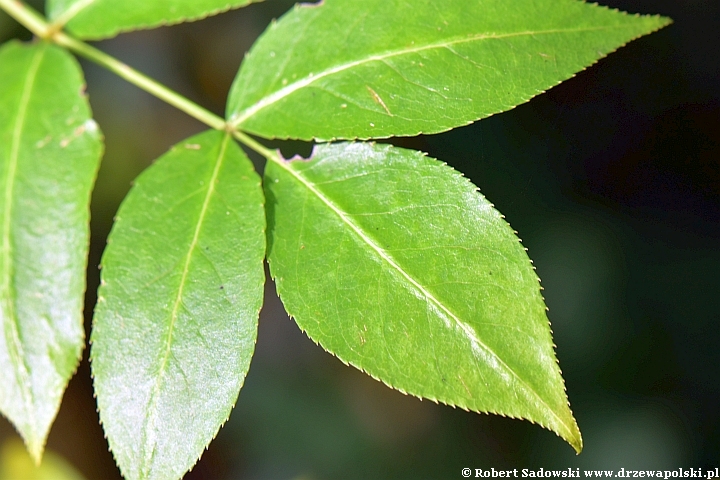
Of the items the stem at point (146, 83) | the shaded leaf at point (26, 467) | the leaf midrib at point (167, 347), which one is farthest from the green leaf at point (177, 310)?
the shaded leaf at point (26, 467)

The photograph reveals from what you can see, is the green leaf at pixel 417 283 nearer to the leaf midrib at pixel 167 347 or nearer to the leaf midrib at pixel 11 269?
the leaf midrib at pixel 167 347

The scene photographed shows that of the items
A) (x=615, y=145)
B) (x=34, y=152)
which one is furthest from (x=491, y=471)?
(x=34, y=152)

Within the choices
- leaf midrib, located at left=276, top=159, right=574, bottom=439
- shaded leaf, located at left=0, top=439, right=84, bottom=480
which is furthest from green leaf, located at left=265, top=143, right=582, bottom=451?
shaded leaf, located at left=0, top=439, right=84, bottom=480

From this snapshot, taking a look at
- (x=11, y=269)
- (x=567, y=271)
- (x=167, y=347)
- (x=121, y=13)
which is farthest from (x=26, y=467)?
(x=567, y=271)

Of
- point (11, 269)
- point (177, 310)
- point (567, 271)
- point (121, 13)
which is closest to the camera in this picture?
point (177, 310)

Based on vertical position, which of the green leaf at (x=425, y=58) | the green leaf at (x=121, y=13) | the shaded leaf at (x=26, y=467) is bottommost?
the shaded leaf at (x=26, y=467)

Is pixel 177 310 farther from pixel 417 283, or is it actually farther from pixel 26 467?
pixel 26 467
